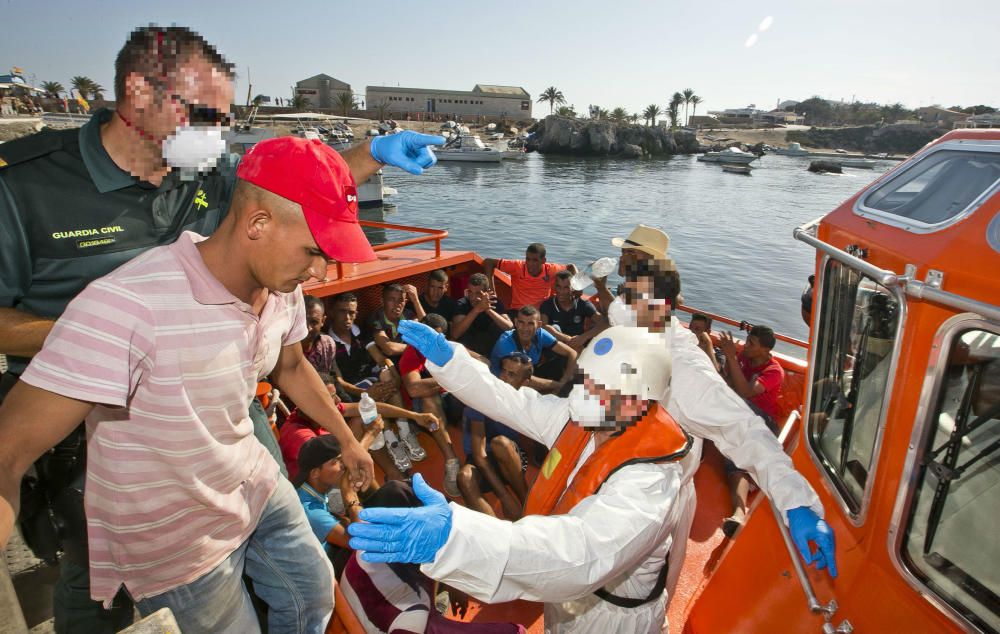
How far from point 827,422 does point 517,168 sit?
45172 mm

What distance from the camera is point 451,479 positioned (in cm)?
399

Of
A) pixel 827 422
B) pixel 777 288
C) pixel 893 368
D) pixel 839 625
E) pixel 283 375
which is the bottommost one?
pixel 777 288

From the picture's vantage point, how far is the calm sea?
16.2m

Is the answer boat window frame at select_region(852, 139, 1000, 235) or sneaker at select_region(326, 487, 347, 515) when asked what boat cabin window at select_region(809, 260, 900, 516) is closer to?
boat window frame at select_region(852, 139, 1000, 235)

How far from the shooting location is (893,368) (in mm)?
1505

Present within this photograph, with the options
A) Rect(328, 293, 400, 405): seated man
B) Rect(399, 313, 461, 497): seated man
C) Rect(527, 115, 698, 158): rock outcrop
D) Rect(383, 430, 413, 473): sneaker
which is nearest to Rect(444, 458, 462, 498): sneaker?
Rect(399, 313, 461, 497): seated man

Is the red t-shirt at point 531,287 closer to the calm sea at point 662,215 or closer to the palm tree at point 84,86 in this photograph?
the calm sea at point 662,215

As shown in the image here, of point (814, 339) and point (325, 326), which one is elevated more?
point (814, 339)

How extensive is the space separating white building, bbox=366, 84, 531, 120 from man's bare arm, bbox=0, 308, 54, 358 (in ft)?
→ 255

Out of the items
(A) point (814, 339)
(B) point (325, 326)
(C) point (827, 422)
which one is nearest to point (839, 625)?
(C) point (827, 422)

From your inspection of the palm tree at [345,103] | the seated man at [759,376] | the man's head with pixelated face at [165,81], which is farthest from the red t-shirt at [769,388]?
the palm tree at [345,103]

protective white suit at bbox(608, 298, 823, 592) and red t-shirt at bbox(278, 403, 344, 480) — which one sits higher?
protective white suit at bbox(608, 298, 823, 592)

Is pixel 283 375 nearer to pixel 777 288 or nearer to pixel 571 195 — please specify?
pixel 777 288

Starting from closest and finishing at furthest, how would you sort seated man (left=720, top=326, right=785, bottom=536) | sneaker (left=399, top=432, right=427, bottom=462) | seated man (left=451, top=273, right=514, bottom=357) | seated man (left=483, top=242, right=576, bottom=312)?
sneaker (left=399, top=432, right=427, bottom=462) → seated man (left=720, top=326, right=785, bottom=536) → seated man (left=451, top=273, right=514, bottom=357) → seated man (left=483, top=242, right=576, bottom=312)
